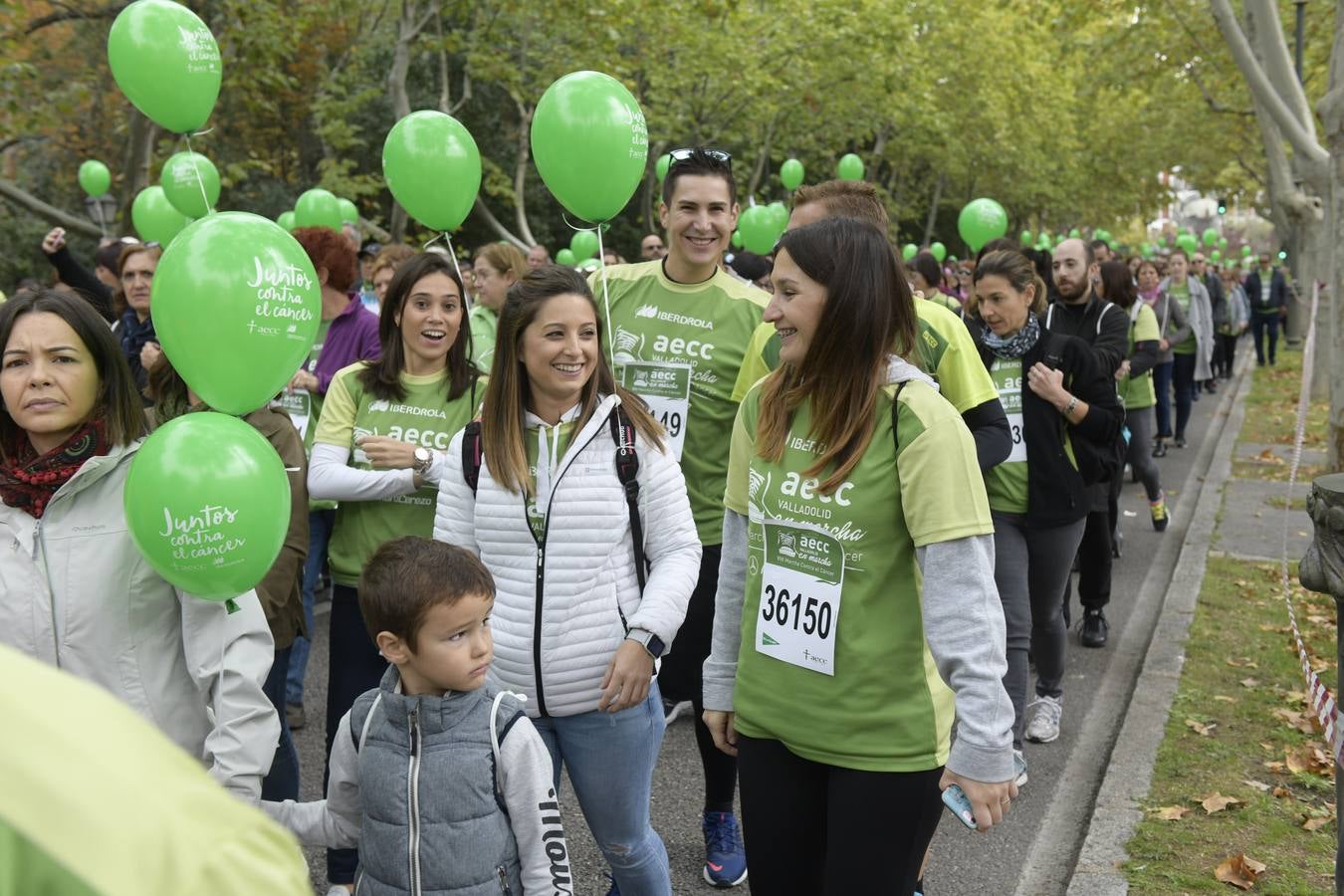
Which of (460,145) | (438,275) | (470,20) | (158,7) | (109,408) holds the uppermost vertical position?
(470,20)

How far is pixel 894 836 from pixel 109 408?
74.2 inches

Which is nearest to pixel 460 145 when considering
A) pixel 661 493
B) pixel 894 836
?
pixel 661 493

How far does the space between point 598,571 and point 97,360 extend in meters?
1.22

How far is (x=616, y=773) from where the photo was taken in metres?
3.03

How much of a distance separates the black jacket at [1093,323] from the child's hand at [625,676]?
3466 millimetres

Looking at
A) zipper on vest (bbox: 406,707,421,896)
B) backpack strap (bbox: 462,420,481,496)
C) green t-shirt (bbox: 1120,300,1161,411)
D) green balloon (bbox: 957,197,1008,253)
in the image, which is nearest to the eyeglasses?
backpack strap (bbox: 462,420,481,496)

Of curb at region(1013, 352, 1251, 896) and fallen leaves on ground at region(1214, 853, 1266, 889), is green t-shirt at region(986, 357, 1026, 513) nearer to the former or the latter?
curb at region(1013, 352, 1251, 896)

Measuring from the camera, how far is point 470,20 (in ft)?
73.1

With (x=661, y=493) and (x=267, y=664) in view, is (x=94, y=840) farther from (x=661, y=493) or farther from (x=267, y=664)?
(x=661, y=493)

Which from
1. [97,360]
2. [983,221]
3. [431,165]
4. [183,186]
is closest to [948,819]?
[431,165]

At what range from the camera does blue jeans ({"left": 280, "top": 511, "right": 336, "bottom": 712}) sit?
18.4ft

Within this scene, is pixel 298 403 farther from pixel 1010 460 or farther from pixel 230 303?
pixel 1010 460

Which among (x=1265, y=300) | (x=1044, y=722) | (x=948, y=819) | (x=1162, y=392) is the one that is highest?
(x=1265, y=300)

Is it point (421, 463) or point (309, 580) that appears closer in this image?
point (421, 463)
